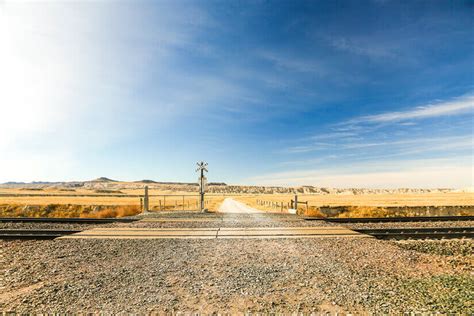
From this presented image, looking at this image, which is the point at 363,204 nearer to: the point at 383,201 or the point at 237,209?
the point at 383,201

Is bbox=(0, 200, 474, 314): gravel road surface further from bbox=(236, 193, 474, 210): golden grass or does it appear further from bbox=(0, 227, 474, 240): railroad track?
bbox=(236, 193, 474, 210): golden grass

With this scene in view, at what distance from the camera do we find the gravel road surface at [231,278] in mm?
5395

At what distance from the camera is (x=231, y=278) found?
6883mm

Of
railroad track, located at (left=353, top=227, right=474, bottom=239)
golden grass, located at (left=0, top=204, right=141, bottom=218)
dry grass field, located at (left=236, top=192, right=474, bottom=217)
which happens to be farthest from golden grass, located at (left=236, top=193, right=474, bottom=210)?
railroad track, located at (left=353, top=227, right=474, bottom=239)

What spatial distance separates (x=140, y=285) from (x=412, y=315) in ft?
18.0

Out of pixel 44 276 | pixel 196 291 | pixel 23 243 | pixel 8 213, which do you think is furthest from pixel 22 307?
pixel 8 213

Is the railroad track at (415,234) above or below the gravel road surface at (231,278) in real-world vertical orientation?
below

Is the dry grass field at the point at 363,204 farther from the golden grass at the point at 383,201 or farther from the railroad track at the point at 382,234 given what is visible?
the railroad track at the point at 382,234

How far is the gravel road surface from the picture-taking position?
5395mm

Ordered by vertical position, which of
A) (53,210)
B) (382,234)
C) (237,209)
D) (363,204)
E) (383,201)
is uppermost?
(382,234)

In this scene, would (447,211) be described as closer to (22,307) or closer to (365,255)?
(365,255)

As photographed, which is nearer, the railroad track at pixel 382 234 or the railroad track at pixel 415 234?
the railroad track at pixel 382 234

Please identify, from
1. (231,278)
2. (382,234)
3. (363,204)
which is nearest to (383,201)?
(363,204)

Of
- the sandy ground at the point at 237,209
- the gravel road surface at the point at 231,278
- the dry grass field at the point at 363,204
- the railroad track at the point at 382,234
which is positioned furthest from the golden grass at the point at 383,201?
the gravel road surface at the point at 231,278
